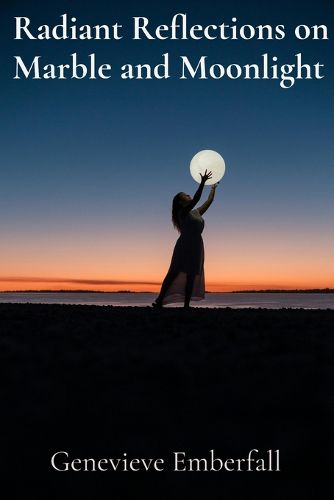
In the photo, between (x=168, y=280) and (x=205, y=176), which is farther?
(x=168, y=280)

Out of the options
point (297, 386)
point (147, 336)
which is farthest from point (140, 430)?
point (147, 336)

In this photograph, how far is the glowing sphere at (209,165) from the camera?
11216mm

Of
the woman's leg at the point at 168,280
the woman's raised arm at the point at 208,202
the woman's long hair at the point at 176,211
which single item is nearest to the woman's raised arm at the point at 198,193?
the woman's long hair at the point at 176,211

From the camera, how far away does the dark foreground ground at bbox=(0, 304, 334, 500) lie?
2.58 metres

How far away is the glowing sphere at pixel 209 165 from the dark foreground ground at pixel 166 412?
5829 millimetres

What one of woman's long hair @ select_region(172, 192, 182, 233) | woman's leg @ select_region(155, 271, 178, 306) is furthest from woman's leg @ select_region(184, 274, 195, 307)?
woman's long hair @ select_region(172, 192, 182, 233)

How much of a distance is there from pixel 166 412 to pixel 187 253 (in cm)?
816

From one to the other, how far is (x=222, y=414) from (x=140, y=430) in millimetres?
529

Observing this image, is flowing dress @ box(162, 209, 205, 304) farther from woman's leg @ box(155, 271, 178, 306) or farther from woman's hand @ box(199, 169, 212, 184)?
woman's hand @ box(199, 169, 212, 184)

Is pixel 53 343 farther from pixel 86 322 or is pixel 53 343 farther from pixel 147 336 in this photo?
pixel 86 322

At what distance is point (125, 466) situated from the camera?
2.71 meters

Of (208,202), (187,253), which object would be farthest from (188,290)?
(208,202)

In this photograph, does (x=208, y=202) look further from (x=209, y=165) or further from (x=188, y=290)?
(x=188, y=290)

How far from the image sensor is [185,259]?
11414 millimetres
